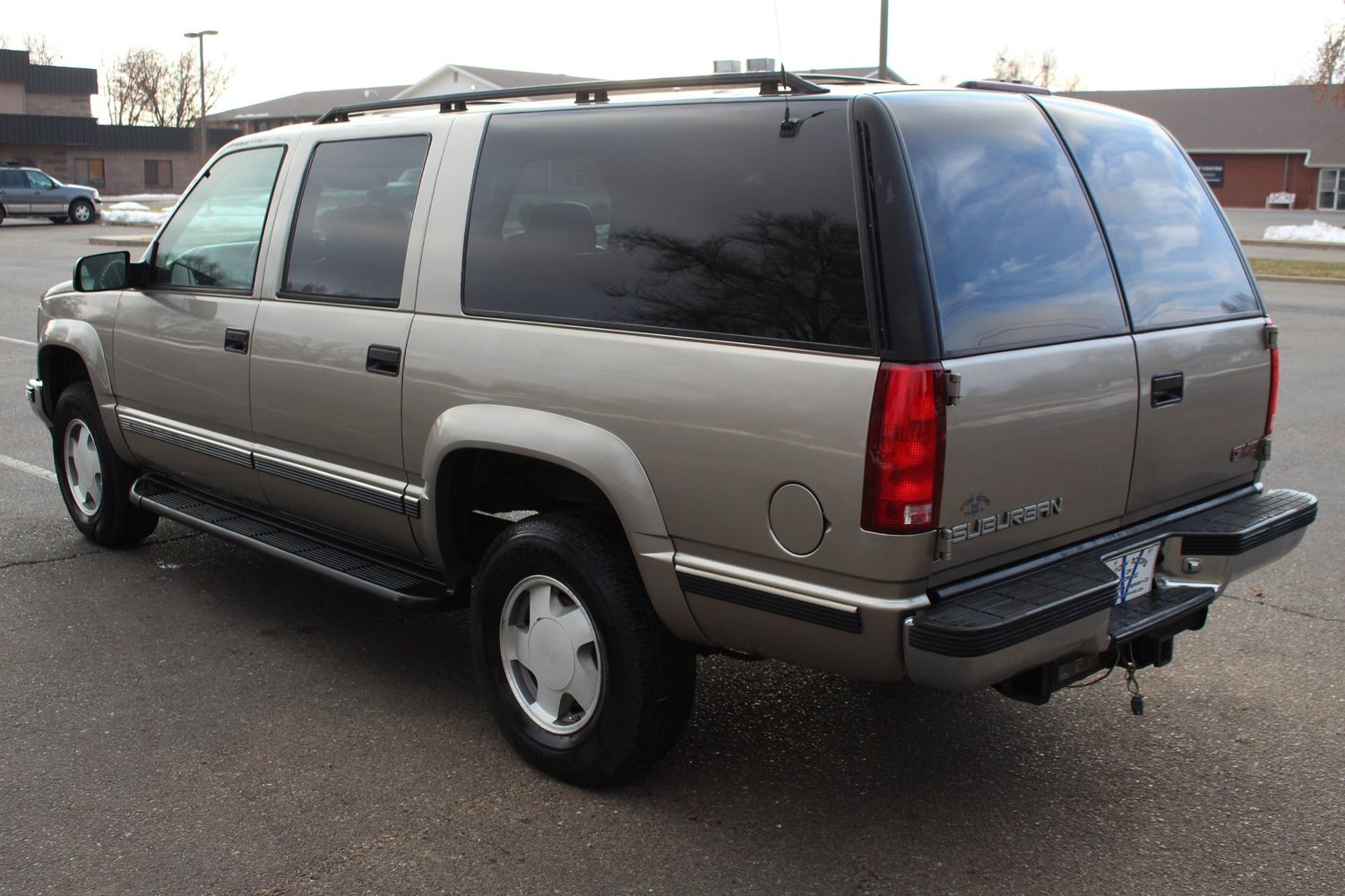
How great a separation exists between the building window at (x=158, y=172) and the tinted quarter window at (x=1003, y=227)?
218 feet

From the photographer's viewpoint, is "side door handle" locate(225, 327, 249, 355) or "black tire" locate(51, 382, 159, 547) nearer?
"side door handle" locate(225, 327, 249, 355)

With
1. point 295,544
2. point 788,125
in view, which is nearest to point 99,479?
point 295,544

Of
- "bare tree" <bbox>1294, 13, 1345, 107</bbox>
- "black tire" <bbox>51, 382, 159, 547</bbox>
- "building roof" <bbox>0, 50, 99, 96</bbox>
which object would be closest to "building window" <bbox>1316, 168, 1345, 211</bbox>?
"bare tree" <bbox>1294, 13, 1345, 107</bbox>

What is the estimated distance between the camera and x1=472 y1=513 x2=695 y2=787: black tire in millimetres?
3492

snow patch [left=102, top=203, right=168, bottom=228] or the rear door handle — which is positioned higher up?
snow patch [left=102, top=203, right=168, bottom=228]

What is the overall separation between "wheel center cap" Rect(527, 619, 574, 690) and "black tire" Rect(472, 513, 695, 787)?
62 millimetres

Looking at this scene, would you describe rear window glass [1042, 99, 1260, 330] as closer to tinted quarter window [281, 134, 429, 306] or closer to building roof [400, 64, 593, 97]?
tinted quarter window [281, 134, 429, 306]

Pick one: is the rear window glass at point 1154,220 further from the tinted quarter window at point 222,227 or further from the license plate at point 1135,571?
the tinted quarter window at point 222,227

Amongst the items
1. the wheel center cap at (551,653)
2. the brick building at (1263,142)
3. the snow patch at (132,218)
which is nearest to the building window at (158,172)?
the snow patch at (132,218)

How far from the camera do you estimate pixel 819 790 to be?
3734mm

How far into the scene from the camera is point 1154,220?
3.83m

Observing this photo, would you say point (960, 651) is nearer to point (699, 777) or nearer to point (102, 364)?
point (699, 777)

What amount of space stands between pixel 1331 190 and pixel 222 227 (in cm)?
6565

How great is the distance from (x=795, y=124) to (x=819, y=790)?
1926 mm
